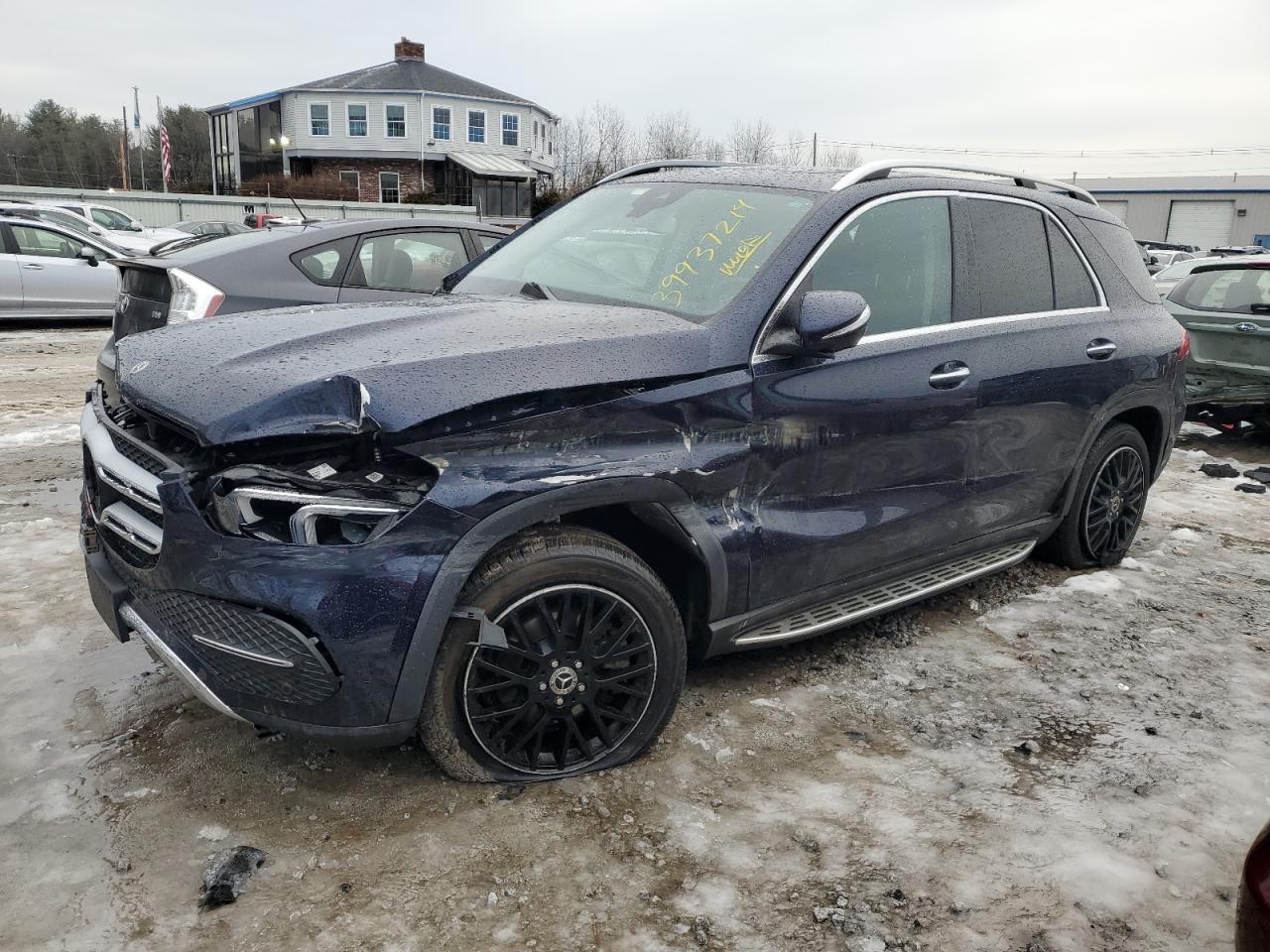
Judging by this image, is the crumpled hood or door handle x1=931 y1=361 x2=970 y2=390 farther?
door handle x1=931 y1=361 x2=970 y2=390

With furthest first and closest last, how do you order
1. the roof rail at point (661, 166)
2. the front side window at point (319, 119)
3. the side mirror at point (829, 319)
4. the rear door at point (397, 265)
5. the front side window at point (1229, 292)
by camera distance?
the front side window at point (319, 119) → the front side window at point (1229, 292) → the rear door at point (397, 265) → the roof rail at point (661, 166) → the side mirror at point (829, 319)

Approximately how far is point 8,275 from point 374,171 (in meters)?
38.4

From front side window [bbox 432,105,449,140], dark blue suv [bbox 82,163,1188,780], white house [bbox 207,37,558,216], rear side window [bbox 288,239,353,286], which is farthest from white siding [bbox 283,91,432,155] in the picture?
dark blue suv [bbox 82,163,1188,780]

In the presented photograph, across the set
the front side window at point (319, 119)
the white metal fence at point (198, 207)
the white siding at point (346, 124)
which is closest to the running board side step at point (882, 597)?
the white metal fence at point (198, 207)

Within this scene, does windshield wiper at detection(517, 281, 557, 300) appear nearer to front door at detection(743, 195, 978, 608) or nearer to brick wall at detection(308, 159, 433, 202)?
front door at detection(743, 195, 978, 608)

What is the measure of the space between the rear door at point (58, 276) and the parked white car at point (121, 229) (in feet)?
16.3

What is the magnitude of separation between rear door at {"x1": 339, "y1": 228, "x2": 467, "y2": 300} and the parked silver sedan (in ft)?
27.3

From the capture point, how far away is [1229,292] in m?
8.52

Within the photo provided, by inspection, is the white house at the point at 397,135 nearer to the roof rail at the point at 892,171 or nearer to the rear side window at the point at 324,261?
the rear side window at the point at 324,261

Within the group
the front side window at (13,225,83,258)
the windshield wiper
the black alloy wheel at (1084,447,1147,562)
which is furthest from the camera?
the front side window at (13,225,83,258)

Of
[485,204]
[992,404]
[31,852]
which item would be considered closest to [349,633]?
[31,852]

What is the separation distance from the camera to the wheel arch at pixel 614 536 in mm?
2625

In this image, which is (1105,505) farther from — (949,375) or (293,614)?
(293,614)

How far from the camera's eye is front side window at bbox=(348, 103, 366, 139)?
48281mm
